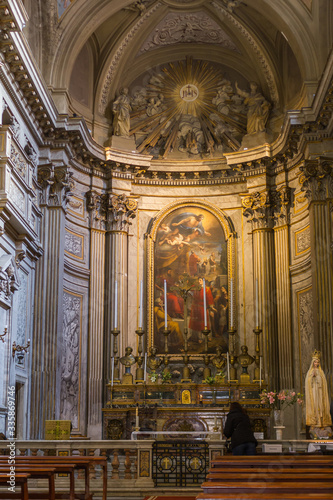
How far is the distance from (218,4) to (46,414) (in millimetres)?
11846

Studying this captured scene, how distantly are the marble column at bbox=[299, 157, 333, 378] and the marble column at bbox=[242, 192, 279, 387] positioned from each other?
2.09 meters

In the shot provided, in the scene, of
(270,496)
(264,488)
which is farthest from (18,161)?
(270,496)

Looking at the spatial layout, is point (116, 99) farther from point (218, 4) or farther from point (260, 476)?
point (260, 476)

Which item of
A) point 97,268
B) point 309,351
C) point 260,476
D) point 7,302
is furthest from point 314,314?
point 260,476

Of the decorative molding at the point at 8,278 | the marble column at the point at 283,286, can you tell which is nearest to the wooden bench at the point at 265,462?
the decorative molding at the point at 8,278

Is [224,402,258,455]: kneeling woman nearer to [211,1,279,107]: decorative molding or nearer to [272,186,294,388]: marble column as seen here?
[272,186,294,388]: marble column

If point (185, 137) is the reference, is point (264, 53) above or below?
above

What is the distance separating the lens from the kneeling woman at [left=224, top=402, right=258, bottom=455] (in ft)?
35.3

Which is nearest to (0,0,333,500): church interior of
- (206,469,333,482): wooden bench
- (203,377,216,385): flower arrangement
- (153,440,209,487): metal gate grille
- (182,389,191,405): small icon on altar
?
(182,389,191,405): small icon on altar

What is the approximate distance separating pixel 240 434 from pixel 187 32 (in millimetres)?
13908

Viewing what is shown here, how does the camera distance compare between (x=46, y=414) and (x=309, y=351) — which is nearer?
(x=46, y=414)

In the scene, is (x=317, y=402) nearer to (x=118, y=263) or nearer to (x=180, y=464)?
(x=180, y=464)

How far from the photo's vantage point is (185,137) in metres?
21.6

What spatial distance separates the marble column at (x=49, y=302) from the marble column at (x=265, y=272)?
17.6 ft
